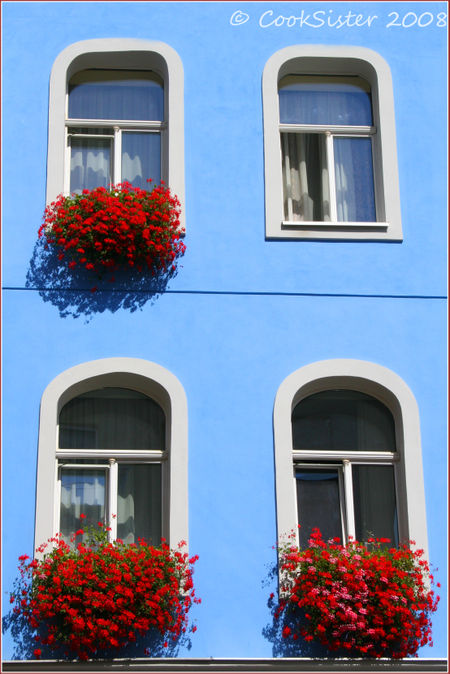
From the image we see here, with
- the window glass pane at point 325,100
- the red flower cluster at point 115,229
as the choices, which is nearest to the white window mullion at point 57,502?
the red flower cluster at point 115,229

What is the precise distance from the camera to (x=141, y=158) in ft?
41.7

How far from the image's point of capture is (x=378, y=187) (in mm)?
12609

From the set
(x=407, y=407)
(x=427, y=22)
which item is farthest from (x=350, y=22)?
(x=407, y=407)

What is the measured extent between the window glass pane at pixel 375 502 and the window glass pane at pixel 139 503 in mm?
1734

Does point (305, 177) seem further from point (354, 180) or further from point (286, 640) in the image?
point (286, 640)

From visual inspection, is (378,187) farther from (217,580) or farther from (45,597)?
(45,597)

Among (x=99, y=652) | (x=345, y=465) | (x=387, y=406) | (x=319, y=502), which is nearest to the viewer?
(x=99, y=652)

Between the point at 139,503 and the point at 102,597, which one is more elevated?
the point at 139,503

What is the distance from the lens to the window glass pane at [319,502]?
37.2 feet

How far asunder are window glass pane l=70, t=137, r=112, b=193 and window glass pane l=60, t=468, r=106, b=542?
2817mm

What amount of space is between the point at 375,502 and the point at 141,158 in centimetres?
400

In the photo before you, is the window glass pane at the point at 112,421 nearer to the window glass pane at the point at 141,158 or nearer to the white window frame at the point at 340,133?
the white window frame at the point at 340,133

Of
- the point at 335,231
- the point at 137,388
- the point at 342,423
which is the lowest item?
the point at 342,423

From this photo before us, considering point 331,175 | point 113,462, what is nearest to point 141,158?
point 331,175
